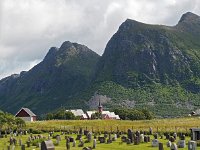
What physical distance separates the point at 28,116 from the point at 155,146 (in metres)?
97.3

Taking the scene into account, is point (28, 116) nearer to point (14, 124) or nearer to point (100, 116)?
point (100, 116)

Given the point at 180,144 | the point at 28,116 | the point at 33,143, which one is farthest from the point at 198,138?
the point at 28,116

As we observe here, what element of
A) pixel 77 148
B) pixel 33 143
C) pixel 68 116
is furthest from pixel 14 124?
pixel 68 116

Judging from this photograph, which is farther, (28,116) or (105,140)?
(28,116)

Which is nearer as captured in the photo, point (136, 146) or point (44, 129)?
point (136, 146)

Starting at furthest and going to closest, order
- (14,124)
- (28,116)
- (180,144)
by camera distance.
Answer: (28,116)
(14,124)
(180,144)

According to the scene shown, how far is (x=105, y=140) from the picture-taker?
55156 millimetres

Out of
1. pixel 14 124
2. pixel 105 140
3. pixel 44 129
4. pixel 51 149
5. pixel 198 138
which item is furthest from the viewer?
pixel 14 124

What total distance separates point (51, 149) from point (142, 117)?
128110 millimetres

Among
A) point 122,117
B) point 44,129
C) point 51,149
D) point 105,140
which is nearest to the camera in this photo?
point 51,149

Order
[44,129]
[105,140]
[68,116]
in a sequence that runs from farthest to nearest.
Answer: [68,116]
[44,129]
[105,140]

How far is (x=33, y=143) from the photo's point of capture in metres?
52.3

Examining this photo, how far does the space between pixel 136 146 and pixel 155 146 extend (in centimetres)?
241

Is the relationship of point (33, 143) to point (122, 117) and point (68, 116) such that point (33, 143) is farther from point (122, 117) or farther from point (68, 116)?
point (122, 117)
